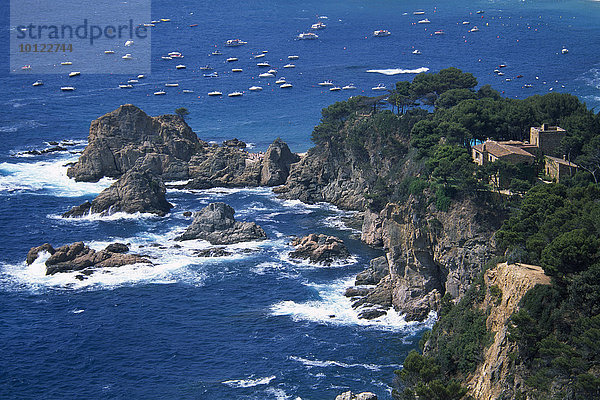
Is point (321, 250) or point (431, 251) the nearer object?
point (431, 251)

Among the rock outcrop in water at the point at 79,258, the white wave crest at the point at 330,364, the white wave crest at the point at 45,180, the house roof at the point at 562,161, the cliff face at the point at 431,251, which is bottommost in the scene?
the white wave crest at the point at 45,180

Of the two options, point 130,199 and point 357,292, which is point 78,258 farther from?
point 357,292

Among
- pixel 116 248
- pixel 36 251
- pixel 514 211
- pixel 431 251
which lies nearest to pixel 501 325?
pixel 514 211

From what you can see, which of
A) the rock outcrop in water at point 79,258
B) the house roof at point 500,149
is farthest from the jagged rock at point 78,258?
the house roof at point 500,149

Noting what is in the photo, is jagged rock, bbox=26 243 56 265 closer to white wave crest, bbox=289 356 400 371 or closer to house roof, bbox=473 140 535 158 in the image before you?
white wave crest, bbox=289 356 400 371

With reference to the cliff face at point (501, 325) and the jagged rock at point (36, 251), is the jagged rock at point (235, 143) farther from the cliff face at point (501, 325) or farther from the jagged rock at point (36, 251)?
the cliff face at point (501, 325)
